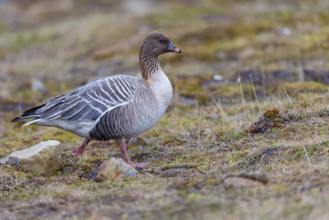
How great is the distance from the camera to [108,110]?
9445 mm

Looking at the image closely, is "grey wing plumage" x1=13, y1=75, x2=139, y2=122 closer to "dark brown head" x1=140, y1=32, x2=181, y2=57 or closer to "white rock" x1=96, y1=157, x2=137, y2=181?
"dark brown head" x1=140, y1=32, x2=181, y2=57

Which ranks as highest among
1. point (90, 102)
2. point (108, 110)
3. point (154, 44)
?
point (154, 44)

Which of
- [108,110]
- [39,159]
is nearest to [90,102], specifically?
[108,110]

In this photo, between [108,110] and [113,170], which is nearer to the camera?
[113,170]

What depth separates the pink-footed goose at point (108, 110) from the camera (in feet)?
31.0

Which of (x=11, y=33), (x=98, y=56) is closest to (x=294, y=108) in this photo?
(x=98, y=56)

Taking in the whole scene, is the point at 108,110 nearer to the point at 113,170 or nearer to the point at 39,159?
the point at 39,159

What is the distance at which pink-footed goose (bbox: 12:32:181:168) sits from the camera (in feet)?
31.0

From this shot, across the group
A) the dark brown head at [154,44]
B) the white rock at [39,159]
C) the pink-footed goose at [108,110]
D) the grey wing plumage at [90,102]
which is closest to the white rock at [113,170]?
the pink-footed goose at [108,110]

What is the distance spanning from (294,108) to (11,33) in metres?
23.6

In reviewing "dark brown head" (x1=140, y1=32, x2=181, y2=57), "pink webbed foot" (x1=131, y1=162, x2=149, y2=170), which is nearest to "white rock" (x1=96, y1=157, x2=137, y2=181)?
"pink webbed foot" (x1=131, y1=162, x2=149, y2=170)

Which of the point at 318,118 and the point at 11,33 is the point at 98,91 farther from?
the point at 11,33

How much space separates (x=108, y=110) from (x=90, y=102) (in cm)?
34

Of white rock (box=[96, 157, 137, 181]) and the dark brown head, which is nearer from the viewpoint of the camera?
white rock (box=[96, 157, 137, 181])
